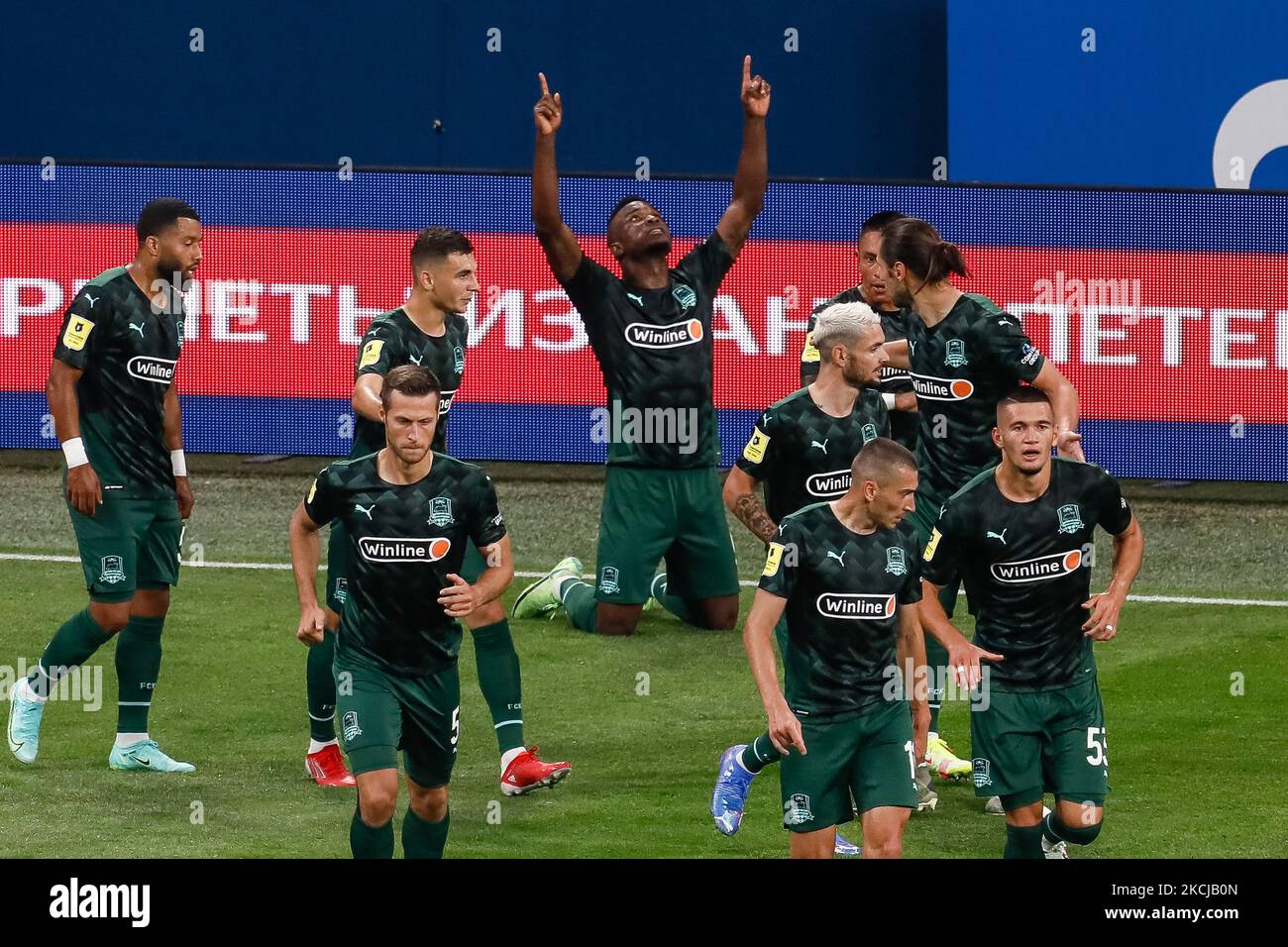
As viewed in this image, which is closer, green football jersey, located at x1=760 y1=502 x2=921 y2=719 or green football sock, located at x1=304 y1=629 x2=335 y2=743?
green football jersey, located at x1=760 y1=502 x2=921 y2=719

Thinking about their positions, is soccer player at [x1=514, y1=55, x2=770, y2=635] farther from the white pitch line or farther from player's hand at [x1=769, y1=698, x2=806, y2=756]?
player's hand at [x1=769, y1=698, x2=806, y2=756]

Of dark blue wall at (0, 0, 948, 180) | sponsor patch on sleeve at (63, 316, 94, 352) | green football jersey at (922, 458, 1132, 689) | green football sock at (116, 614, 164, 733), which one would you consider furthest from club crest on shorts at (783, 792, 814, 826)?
dark blue wall at (0, 0, 948, 180)

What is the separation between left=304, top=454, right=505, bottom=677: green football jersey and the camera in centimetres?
800

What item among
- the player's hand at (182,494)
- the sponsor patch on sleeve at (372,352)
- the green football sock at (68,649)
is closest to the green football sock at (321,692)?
the green football sock at (68,649)

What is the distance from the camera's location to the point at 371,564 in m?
8.00

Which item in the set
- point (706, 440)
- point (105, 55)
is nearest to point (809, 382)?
point (706, 440)

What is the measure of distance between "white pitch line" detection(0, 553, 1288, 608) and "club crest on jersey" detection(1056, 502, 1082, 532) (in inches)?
221

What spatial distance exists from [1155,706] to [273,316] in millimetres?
7969

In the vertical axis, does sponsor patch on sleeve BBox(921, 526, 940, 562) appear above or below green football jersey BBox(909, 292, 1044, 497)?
below

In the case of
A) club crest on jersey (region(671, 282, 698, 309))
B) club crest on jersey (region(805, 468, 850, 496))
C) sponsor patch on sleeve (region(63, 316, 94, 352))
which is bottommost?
club crest on jersey (region(805, 468, 850, 496))

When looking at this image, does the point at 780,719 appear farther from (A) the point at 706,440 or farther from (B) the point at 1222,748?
(A) the point at 706,440

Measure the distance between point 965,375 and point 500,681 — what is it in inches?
99.6

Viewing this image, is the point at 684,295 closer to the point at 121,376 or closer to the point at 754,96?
the point at 754,96

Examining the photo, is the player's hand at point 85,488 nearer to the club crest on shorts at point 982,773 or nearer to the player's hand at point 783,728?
the player's hand at point 783,728
